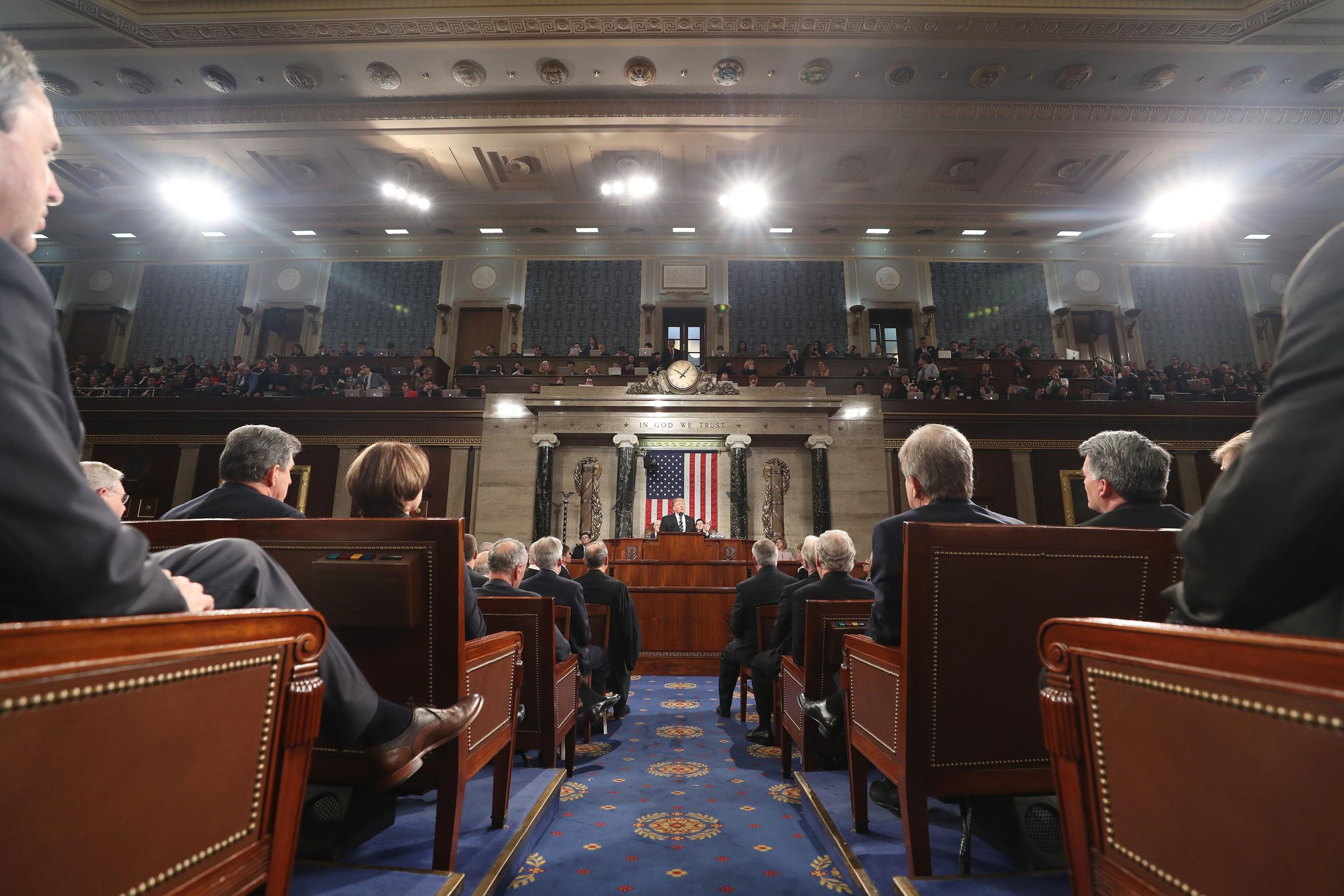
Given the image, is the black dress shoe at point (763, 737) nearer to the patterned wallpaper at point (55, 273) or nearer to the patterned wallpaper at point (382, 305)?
the patterned wallpaper at point (382, 305)

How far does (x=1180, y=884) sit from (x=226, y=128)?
14.0m

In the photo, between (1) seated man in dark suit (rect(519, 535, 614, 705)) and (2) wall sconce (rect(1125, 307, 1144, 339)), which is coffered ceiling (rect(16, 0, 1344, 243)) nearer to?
(2) wall sconce (rect(1125, 307, 1144, 339))

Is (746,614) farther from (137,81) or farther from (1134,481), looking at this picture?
(137,81)

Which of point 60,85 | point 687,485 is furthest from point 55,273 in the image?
point 687,485

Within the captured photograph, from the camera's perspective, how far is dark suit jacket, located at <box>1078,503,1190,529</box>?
1.82m

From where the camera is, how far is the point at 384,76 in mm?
9516

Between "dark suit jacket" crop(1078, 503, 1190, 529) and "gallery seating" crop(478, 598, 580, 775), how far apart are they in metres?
1.98

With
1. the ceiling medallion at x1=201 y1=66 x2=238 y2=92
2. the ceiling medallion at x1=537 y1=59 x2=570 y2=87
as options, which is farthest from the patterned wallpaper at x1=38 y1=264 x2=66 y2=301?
the ceiling medallion at x1=537 y1=59 x2=570 y2=87

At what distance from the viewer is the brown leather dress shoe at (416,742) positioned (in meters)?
1.41

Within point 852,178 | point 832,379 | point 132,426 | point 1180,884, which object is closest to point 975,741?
point 1180,884

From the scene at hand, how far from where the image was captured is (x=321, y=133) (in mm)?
10516

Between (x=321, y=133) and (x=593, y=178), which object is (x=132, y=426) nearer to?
(x=321, y=133)

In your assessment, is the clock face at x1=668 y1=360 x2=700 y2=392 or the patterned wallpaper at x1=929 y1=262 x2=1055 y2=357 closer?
the clock face at x1=668 y1=360 x2=700 y2=392

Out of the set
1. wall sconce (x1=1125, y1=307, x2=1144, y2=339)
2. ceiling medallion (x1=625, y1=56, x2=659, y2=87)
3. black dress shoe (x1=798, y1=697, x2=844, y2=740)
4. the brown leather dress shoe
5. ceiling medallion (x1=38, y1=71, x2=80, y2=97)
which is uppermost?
ceiling medallion (x1=625, y1=56, x2=659, y2=87)
